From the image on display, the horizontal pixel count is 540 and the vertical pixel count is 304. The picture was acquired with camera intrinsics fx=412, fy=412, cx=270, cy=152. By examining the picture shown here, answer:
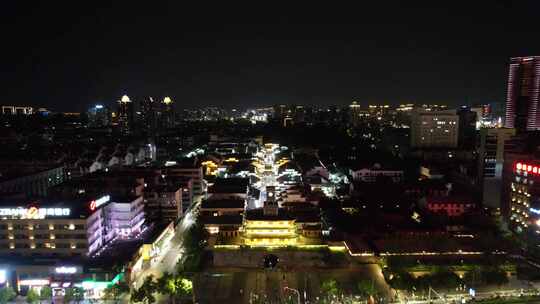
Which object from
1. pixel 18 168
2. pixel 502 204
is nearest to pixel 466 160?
pixel 502 204

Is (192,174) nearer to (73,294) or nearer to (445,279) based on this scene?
(73,294)

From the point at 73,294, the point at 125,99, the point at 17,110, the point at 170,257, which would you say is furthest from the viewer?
the point at 17,110

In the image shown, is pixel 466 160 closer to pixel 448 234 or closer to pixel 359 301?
pixel 448 234

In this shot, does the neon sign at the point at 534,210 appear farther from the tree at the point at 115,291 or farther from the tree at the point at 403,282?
the tree at the point at 115,291

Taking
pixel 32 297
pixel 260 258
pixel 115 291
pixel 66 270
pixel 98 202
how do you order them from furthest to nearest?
pixel 260 258
pixel 98 202
pixel 66 270
pixel 115 291
pixel 32 297

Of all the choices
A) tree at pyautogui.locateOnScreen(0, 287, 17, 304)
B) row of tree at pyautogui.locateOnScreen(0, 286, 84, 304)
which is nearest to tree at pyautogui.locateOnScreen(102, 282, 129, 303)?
row of tree at pyautogui.locateOnScreen(0, 286, 84, 304)

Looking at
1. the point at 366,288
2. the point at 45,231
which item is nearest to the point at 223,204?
the point at 45,231

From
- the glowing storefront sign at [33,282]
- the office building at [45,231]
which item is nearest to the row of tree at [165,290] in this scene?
the glowing storefront sign at [33,282]

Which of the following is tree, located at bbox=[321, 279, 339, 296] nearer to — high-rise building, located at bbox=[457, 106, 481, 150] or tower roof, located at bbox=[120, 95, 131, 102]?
high-rise building, located at bbox=[457, 106, 481, 150]
